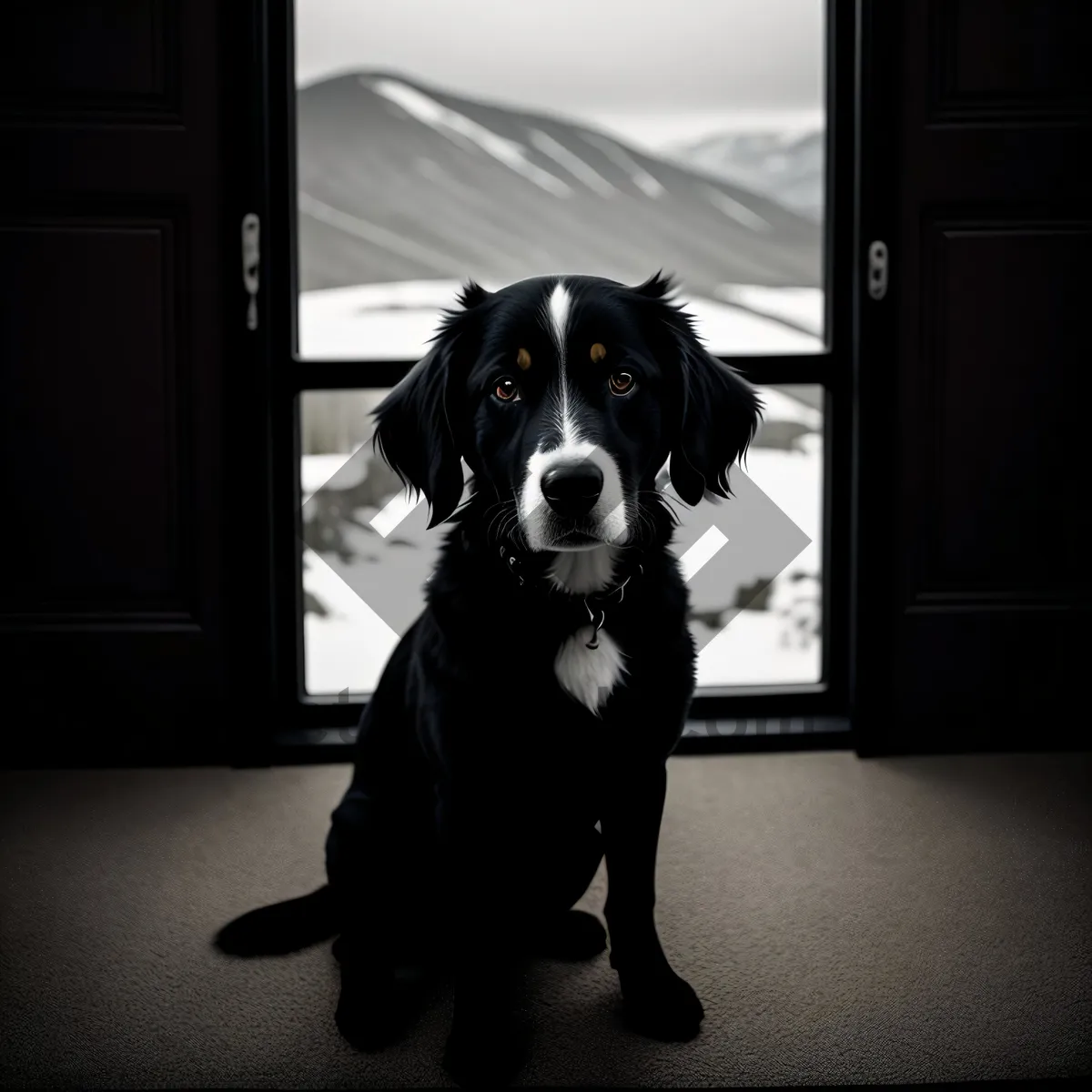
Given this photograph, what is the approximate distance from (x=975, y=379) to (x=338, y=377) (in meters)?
1.47

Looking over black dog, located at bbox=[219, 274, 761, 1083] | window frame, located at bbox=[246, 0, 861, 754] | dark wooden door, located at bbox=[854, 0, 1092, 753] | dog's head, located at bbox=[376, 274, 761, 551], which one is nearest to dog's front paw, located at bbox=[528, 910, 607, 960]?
black dog, located at bbox=[219, 274, 761, 1083]

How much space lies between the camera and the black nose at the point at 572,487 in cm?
125

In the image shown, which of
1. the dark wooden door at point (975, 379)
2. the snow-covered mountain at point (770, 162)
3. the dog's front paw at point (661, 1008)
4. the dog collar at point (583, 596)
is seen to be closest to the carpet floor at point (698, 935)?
the dog's front paw at point (661, 1008)

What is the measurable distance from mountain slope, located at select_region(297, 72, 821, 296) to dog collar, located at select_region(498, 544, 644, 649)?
1.46 meters

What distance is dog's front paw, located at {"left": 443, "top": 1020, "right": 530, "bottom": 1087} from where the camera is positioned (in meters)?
1.34

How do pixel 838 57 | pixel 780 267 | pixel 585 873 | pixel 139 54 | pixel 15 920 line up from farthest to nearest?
1. pixel 780 267
2. pixel 838 57
3. pixel 139 54
4. pixel 15 920
5. pixel 585 873

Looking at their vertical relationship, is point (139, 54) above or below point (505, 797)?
above

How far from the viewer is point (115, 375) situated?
7.87ft

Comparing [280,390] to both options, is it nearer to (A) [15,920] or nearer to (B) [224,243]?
(B) [224,243]

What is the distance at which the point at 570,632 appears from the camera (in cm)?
137

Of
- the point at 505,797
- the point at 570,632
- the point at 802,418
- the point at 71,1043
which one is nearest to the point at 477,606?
the point at 570,632

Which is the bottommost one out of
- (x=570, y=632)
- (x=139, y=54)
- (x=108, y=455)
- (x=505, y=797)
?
(x=505, y=797)

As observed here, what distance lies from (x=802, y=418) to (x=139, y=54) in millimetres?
1737

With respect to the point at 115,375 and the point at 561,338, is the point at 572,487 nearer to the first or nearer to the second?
the point at 561,338
